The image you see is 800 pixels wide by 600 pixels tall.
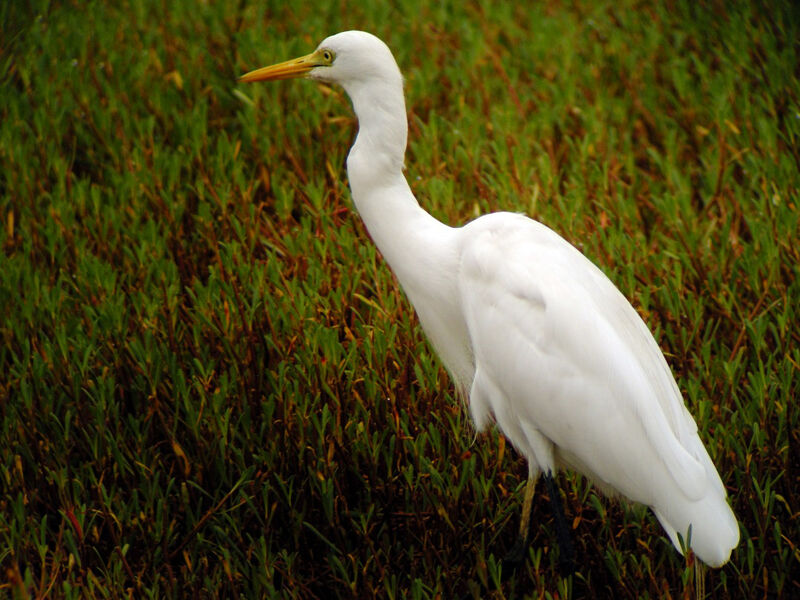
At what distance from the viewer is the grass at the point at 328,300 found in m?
2.30

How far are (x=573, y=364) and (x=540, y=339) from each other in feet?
0.29

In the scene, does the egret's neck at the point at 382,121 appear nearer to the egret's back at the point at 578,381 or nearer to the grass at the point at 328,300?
the egret's back at the point at 578,381

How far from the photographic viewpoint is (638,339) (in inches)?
88.5

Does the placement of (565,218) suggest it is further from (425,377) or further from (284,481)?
(284,481)

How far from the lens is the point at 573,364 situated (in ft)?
7.14

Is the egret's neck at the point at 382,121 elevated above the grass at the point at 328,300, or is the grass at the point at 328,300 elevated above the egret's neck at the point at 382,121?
the egret's neck at the point at 382,121

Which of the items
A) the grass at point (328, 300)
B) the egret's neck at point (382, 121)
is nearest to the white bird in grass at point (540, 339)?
the egret's neck at point (382, 121)

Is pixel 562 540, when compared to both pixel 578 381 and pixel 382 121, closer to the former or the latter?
pixel 578 381

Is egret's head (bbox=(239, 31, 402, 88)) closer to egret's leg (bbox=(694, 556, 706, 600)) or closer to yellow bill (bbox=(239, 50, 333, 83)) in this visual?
yellow bill (bbox=(239, 50, 333, 83))

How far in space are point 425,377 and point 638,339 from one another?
0.59 m

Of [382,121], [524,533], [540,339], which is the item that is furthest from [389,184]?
[524,533]

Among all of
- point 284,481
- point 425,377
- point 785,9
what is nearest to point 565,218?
point 425,377

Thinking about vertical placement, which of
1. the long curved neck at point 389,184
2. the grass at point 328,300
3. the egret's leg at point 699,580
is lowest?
the egret's leg at point 699,580

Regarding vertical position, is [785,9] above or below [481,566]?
above
